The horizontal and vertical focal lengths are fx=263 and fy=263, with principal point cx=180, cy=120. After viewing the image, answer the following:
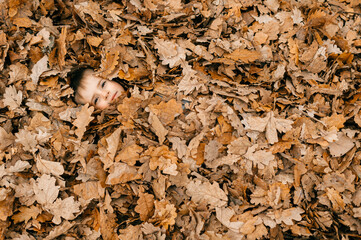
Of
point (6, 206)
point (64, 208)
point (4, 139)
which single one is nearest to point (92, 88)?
point (4, 139)

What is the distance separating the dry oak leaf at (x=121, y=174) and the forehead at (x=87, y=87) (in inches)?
37.7

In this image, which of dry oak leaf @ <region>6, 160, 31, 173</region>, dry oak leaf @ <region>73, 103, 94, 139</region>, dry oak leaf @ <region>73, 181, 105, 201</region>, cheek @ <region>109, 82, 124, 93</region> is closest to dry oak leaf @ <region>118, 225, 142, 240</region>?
dry oak leaf @ <region>73, 181, 105, 201</region>

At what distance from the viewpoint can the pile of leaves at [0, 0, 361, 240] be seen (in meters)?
2.59

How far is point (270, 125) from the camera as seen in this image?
2.71 m

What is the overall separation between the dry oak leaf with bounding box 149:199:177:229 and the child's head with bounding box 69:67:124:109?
4.23ft

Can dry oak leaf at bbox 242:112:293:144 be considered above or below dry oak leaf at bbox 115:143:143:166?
above

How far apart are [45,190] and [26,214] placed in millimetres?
307

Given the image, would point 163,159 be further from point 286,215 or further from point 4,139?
point 4,139

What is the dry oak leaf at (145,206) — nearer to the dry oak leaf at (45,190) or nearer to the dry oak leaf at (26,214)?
the dry oak leaf at (45,190)

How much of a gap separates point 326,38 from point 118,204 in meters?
3.05

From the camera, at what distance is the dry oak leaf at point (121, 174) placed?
256cm

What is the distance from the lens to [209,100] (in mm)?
2832

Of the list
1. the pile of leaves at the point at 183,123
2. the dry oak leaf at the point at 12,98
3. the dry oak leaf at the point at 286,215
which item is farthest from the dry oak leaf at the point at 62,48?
the dry oak leaf at the point at 286,215

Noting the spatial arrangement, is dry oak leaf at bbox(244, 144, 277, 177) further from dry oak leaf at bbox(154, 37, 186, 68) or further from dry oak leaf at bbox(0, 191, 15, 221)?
dry oak leaf at bbox(0, 191, 15, 221)
